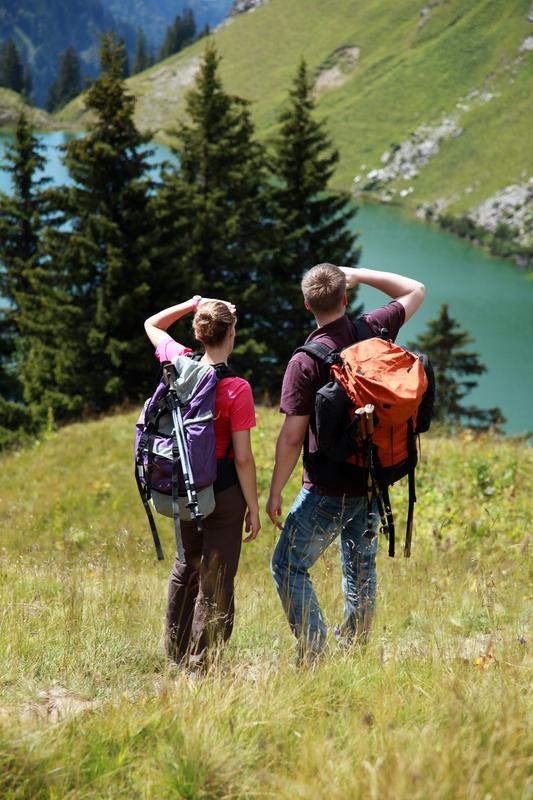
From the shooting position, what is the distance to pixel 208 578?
3.71 m

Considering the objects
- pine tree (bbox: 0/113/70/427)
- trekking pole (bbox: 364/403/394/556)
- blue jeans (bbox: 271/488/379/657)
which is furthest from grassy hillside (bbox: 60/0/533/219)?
trekking pole (bbox: 364/403/394/556)

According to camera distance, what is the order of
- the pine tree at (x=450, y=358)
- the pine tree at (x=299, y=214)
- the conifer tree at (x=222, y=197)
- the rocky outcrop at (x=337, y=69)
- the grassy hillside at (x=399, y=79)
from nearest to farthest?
A: 1. the conifer tree at (x=222, y=197)
2. the pine tree at (x=299, y=214)
3. the pine tree at (x=450, y=358)
4. the grassy hillside at (x=399, y=79)
5. the rocky outcrop at (x=337, y=69)

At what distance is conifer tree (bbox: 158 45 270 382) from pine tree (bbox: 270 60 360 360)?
0.90 m

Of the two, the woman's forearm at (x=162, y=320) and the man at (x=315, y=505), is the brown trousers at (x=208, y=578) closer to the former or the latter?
the man at (x=315, y=505)

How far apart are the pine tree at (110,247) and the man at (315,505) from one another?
51.5 ft

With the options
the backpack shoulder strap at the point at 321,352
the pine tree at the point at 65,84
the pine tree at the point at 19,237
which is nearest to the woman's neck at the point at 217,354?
the backpack shoulder strap at the point at 321,352

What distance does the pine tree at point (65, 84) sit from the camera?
169000mm

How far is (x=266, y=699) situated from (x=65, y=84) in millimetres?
191931

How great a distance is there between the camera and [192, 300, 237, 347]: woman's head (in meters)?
3.58

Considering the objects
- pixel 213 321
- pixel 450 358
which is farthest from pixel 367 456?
pixel 450 358

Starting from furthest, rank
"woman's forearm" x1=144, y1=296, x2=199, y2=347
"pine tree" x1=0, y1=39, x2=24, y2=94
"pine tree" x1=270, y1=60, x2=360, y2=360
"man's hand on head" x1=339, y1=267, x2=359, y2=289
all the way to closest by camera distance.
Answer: "pine tree" x1=0, y1=39, x2=24, y2=94
"pine tree" x1=270, y1=60, x2=360, y2=360
"woman's forearm" x1=144, y1=296, x2=199, y2=347
"man's hand on head" x1=339, y1=267, x2=359, y2=289

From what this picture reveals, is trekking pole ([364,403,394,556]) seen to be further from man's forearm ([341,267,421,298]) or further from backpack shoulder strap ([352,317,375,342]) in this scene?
man's forearm ([341,267,421,298])

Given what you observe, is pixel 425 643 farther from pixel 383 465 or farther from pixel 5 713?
pixel 5 713

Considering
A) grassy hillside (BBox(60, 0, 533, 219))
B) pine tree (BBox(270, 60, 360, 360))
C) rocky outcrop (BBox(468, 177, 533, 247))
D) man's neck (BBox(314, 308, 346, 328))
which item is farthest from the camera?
grassy hillside (BBox(60, 0, 533, 219))
